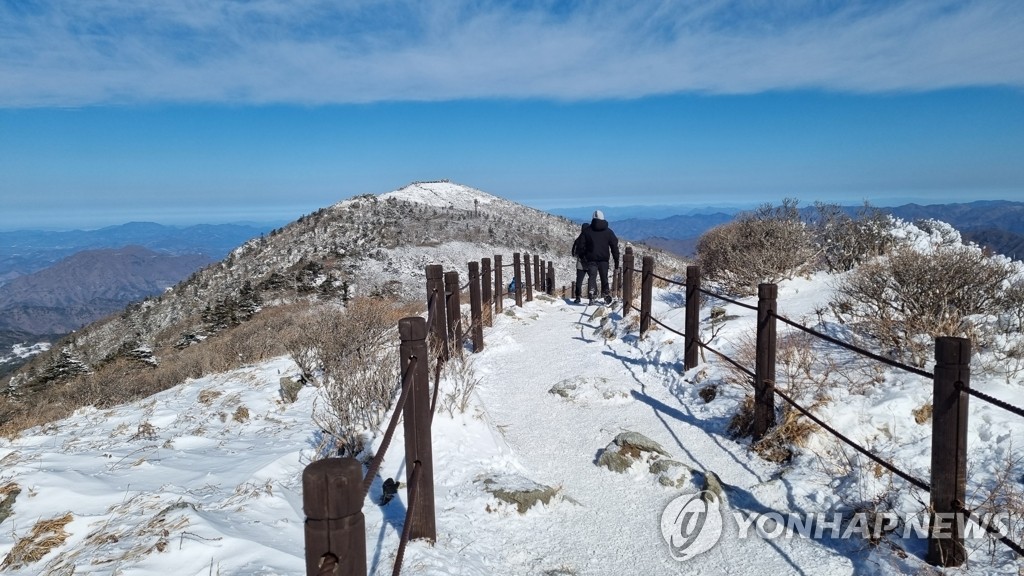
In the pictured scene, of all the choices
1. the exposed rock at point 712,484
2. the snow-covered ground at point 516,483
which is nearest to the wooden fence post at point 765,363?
the snow-covered ground at point 516,483

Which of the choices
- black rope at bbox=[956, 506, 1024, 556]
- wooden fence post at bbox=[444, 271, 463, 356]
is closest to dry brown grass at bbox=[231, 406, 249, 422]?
wooden fence post at bbox=[444, 271, 463, 356]

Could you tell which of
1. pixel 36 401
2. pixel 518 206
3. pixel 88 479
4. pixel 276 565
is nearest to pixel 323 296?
pixel 36 401

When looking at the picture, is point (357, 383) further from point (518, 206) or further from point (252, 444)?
point (518, 206)

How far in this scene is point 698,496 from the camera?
421 centimetres

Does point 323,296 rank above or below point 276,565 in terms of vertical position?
below

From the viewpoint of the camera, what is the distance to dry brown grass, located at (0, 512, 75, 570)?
2953 millimetres

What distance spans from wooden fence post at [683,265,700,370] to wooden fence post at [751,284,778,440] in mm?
1588

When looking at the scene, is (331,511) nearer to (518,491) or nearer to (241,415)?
(518,491)

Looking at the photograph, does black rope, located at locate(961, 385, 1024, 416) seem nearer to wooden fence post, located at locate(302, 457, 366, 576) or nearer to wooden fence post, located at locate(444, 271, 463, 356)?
wooden fence post, located at locate(302, 457, 366, 576)

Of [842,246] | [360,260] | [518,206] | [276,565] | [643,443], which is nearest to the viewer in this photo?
[276,565]

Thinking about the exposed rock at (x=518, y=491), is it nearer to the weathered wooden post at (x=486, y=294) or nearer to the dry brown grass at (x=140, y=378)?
the dry brown grass at (x=140, y=378)

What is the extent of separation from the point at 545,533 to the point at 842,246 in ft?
34.7

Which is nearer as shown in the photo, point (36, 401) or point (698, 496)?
point (698, 496)

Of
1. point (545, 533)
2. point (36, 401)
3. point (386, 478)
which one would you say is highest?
point (386, 478)
